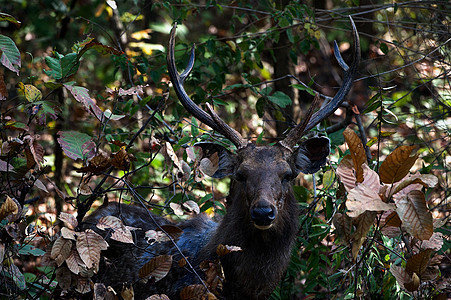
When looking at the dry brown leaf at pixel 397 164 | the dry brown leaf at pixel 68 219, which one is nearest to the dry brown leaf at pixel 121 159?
the dry brown leaf at pixel 68 219

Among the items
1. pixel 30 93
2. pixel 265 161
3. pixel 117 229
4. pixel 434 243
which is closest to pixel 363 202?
pixel 434 243

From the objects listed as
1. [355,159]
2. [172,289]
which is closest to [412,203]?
[355,159]

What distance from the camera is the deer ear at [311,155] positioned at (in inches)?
205

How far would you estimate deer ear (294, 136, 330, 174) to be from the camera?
205 inches

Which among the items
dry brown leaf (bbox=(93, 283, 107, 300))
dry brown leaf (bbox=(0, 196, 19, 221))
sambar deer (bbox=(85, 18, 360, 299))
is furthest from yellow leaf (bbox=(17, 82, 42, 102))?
dry brown leaf (bbox=(93, 283, 107, 300))

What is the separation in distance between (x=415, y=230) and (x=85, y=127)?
6771 mm

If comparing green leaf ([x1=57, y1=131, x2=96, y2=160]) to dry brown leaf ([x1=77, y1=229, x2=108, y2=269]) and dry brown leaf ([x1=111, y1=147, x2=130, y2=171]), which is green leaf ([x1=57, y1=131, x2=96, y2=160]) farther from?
dry brown leaf ([x1=77, y1=229, x2=108, y2=269])

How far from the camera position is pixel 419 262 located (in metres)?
4.25

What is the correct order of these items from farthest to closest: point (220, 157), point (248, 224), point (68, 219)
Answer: point (220, 157) < point (248, 224) < point (68, 219)

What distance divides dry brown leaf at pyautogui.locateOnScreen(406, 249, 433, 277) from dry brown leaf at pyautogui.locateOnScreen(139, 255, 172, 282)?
6.10 ft

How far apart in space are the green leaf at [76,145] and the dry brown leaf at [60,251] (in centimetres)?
90

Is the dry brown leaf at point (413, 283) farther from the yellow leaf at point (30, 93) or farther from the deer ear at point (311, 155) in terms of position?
the yellow leaf at point (30, 93)

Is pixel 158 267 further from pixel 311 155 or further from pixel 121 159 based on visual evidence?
pixel 311 155

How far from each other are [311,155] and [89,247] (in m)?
2.38
